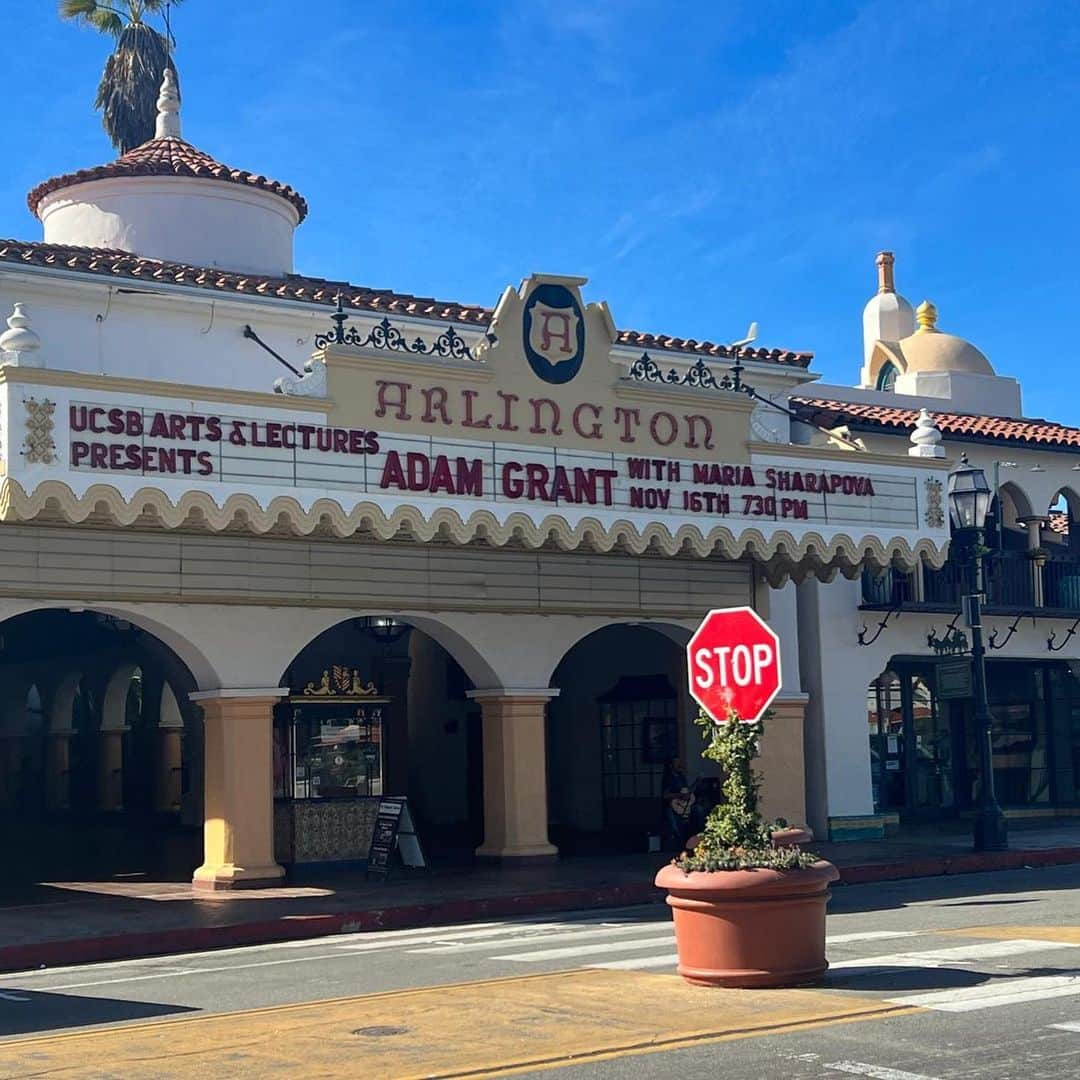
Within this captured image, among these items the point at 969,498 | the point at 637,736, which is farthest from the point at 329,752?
the point at 969,498

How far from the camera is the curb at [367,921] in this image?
1507 cm

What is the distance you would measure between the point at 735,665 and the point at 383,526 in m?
8.54

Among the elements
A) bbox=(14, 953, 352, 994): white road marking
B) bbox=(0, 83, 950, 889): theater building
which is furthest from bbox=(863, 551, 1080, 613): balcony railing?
bbox=(14, 953, 352, 994): white road marking

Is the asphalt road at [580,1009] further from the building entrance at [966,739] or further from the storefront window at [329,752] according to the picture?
the building entrance at [966,739]

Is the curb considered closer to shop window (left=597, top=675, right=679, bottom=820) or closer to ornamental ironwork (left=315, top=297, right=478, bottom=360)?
shop window (left=597, top=675, right=679, bottom=820)

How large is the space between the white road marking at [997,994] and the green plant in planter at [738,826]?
3.95 ft

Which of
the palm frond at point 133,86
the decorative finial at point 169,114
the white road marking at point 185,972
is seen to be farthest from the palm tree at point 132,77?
the white road marking at point 185,972

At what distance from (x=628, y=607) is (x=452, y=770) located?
763 cm

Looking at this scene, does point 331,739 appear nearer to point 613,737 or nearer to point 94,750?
point 613,737

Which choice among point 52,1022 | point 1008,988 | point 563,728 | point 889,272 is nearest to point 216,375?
point 563,728

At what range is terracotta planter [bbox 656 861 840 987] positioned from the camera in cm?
1055

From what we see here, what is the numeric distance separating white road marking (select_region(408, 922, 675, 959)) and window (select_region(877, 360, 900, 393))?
21.0 m

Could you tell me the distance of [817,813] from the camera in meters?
25.8

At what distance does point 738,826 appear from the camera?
11.0 meters
